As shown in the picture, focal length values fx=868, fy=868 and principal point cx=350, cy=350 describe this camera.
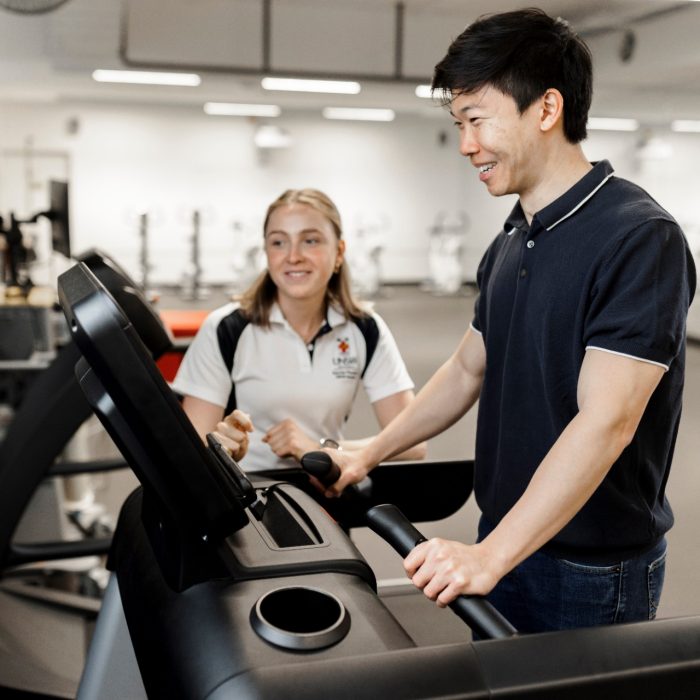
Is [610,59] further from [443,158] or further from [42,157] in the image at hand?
[42,157]

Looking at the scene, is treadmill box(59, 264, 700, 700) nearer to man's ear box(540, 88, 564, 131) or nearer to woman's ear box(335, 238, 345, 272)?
man's ear box(540, 88, 564, 131)

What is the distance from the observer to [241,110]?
11.7 m

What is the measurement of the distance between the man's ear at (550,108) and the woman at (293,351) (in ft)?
2.71

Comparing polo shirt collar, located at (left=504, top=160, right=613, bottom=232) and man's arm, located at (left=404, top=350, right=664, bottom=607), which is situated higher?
polo shirt collar, located at (left=504, top=160, right=613, bottom=232)

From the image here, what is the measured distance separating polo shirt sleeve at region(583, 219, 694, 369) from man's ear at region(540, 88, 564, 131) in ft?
0.65

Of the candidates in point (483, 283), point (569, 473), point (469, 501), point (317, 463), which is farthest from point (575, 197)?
point (469, 501)

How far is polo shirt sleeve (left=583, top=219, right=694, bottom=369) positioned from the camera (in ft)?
3.40

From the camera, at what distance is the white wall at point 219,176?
11.4 m

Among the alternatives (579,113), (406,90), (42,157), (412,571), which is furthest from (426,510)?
(42,157)

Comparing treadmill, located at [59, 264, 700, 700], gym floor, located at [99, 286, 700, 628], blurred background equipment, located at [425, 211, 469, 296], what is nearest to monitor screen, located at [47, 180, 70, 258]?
gym floor, located at [99, 286, 700, 628]

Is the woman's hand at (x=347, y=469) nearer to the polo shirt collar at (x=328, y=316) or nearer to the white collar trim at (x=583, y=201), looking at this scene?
the white collar trim at (x=583, y=201)

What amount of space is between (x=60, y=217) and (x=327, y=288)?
217 centimetres

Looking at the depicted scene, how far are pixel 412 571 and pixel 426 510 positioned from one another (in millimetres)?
596

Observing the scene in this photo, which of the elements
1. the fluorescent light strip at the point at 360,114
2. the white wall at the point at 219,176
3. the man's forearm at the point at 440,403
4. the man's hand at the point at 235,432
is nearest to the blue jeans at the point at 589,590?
the man's forearm at the point at 440,403
